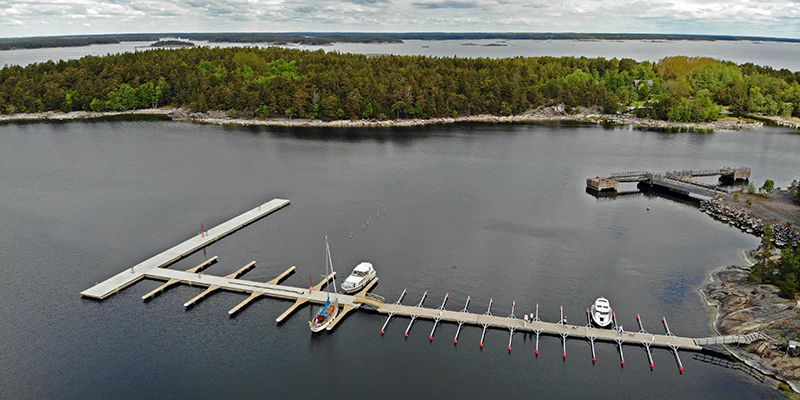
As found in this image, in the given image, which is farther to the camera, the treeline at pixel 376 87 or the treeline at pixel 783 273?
the treeline at pixel 376 87

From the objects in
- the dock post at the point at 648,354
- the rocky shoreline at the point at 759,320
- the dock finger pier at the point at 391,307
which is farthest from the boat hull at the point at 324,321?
the rocky shoreline at the point at 759,320

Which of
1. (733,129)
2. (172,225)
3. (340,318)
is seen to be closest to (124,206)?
(172,225)

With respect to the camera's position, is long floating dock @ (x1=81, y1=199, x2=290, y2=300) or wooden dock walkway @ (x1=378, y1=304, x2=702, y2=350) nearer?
wooden dock walkway @ (x1=378, y1=304, x2=702, y2=350)

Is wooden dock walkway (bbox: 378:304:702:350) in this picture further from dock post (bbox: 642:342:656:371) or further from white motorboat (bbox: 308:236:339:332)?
white motorboat (bbox: 308:236:339:332)

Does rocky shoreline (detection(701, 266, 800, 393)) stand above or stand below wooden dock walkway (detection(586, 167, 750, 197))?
below

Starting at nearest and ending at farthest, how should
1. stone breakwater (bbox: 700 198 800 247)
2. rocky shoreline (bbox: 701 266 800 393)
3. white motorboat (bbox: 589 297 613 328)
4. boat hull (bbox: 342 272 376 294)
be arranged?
rocky shoreline (bbox: 701 266 800 393)
white motorboat (bbox: 589 297 613 328)
boat hull (bbox: 342 272 376 294)
stone breakwater (bbox: 700 198 800 247)

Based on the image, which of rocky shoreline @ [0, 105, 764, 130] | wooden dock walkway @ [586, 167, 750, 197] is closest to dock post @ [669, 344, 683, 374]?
wooden dock walkway @ [586, 167, 750, 197]

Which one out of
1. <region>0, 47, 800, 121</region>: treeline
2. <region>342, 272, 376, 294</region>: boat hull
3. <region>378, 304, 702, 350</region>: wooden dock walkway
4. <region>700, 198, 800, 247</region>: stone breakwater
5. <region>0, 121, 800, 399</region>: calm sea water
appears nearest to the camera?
<region>0, 121, 800, 399</region>: calm sea water

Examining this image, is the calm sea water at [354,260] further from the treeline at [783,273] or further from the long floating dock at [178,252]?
the treeline at [783,273]
